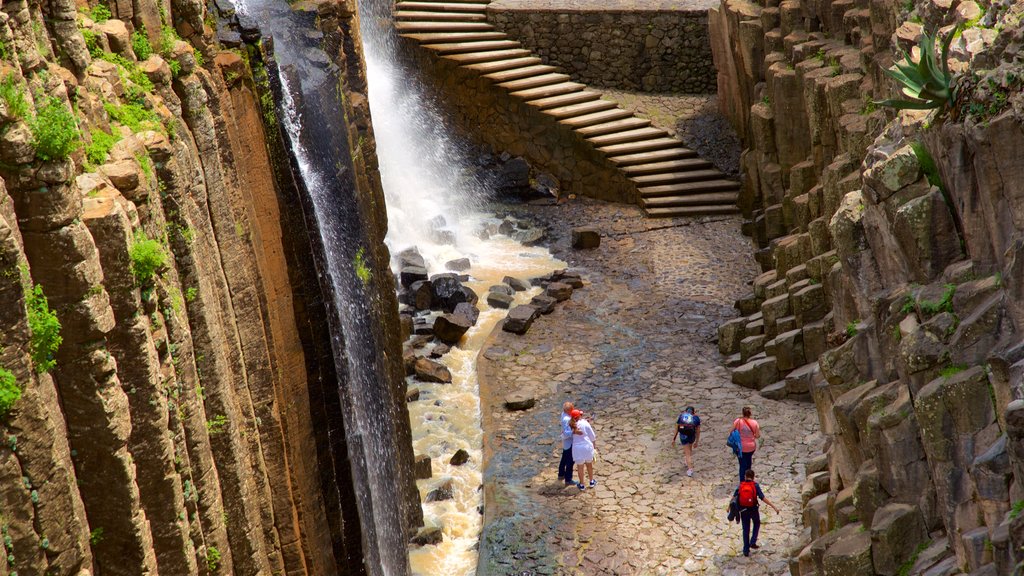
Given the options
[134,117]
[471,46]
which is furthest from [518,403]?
[471,46]

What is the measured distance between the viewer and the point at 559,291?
2009 cm

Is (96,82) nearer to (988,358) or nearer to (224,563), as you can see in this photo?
(224,563)

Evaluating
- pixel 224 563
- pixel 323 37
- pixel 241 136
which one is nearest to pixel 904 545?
pixel 224 563

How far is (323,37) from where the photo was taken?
13.5 meters

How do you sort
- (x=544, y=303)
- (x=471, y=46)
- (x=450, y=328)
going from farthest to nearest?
(x=471, y=46), (x=544, y=303), (x=450, y=328)

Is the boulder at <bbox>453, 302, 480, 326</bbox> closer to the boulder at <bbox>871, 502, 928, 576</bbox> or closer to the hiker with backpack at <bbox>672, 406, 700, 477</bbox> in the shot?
the hiker with backpack at <bbox>672, 406, 700, 477</bbox>

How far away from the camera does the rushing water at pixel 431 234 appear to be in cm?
1552

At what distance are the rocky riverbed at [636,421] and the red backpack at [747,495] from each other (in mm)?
668

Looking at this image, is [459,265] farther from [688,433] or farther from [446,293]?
[688,433]

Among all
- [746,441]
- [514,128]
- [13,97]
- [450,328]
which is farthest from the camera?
[514,128]

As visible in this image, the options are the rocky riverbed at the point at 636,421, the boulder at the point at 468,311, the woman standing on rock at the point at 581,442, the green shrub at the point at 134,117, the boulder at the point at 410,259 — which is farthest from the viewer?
the boulder at the point at 410,259

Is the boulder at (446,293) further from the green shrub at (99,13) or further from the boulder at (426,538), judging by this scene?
A: the green shrub at (99,13)

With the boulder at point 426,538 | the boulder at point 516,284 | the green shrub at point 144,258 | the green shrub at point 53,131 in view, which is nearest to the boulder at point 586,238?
the boulder at point 516,284

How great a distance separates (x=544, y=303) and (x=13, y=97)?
13765mm
